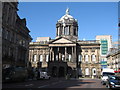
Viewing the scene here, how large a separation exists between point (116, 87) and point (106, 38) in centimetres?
16202

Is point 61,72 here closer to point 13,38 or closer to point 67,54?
point 67,54

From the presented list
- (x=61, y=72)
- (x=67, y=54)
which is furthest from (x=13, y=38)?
(x=67, y=54)

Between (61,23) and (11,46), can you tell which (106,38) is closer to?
(61,23)

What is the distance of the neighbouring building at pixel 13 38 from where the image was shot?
3488 cm

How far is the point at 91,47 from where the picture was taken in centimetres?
7331

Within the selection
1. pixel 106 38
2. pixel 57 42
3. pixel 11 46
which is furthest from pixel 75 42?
pixel 106 38

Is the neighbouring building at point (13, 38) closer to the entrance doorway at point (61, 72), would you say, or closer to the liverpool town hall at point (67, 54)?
the liverpool town hall at point (67, 54)

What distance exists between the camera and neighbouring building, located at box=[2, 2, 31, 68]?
34875 millimetres

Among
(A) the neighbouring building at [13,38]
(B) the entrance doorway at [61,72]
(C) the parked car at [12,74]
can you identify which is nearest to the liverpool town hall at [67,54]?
(B) the entrance doorway at [61,72]

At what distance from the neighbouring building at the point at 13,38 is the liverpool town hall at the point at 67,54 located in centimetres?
2291

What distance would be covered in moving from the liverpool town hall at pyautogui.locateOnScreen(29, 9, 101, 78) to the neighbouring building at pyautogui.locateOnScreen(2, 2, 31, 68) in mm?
22911

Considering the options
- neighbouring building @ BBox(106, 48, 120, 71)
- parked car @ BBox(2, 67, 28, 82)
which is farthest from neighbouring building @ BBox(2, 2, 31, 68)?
neighbouring building @ BBox(106, 48, 120, 71)

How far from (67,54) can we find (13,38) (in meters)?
35.5

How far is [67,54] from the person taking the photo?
237 feet
